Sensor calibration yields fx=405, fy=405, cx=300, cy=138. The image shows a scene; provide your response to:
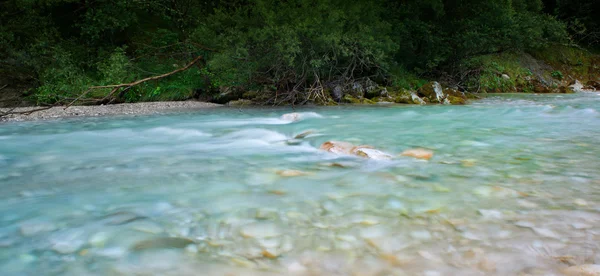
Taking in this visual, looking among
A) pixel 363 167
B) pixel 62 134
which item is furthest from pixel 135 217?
pixel 62 134

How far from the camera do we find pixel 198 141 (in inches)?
221

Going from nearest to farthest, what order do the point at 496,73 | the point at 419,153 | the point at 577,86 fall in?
the point at 419,153 < the point at 496,73 < the point at 577,86

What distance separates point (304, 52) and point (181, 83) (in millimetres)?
4466

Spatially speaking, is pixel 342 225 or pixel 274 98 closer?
pixel 342 225

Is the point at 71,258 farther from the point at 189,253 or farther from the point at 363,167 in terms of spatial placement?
the point at 363,167

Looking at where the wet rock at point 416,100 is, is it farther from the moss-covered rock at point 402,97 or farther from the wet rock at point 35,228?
the wet rock at point 35,228

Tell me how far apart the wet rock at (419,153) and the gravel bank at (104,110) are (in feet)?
24.4

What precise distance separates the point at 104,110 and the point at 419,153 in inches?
343

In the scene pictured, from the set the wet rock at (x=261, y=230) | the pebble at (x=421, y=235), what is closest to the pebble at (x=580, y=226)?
the pebble at (x=421, y=235)

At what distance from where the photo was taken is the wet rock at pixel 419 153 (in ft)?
12.7

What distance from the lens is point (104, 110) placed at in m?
10.2

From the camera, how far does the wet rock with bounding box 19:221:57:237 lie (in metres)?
2.16

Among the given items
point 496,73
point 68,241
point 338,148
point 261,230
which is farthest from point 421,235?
point 496,73

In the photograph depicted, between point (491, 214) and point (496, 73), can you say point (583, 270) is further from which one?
point (496, 73)
